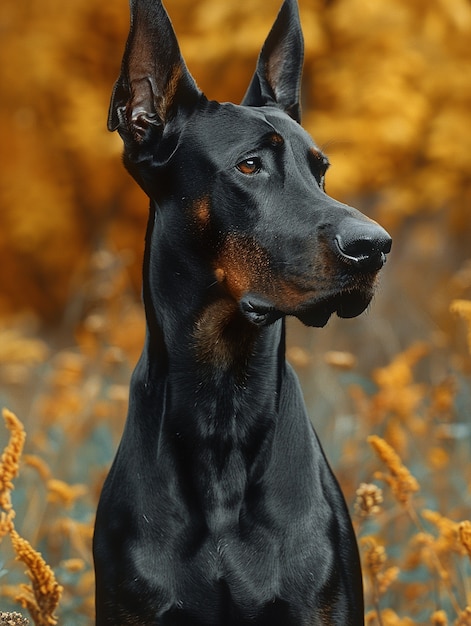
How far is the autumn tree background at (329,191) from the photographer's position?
4.74 m

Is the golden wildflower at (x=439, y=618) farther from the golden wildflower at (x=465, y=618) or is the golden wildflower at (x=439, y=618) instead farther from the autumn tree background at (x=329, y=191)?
the autumn tree background at (x=329, y=191)

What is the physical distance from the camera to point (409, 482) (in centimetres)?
302

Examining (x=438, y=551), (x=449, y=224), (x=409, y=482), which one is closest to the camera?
(x=409, y=482)

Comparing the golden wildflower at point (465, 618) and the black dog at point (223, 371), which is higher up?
the black dog at point (223, 371)

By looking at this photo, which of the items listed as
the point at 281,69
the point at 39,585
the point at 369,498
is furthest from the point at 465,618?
the point at 281,69

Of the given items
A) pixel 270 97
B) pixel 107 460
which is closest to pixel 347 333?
pixel 107 460

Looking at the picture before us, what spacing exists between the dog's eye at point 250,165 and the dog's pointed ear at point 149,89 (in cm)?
31

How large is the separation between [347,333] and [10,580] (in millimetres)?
4528

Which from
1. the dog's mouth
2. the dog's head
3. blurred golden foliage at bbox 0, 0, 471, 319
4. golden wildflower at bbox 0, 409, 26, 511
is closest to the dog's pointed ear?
the dog's head

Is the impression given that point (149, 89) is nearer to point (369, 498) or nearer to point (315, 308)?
point (315, 308)

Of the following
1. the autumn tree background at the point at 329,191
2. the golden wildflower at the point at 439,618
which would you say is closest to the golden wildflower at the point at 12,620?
the autumn tree background at the point at 329,191

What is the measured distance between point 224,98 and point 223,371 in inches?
235

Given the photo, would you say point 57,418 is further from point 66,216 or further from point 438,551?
point 66,216

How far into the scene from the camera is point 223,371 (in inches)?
109
